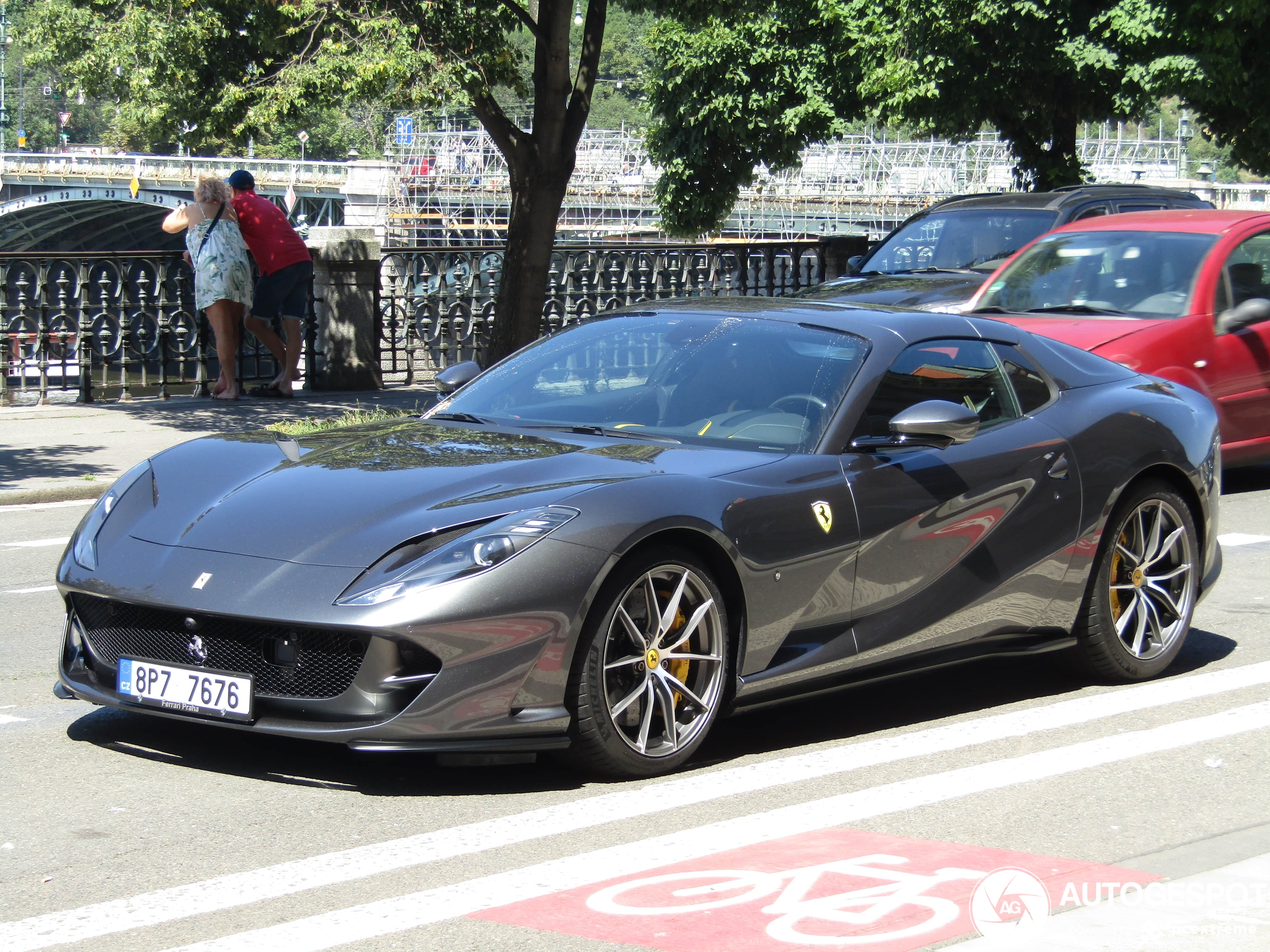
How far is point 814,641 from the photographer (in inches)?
199

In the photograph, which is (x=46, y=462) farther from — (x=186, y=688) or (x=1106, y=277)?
(x=186, y=688)

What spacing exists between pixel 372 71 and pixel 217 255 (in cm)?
217

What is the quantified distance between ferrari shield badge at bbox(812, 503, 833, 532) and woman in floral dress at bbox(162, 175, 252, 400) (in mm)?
10381

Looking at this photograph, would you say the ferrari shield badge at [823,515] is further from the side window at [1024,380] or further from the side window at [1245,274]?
the side window at [1245,274]

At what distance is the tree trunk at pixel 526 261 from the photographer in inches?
609

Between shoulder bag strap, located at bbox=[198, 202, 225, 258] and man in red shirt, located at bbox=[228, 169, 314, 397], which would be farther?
man in red shirt, located at bbox=[228, 169, 314, 397]

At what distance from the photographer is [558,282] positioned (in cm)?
1859

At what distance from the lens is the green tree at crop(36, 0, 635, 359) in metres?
14.1

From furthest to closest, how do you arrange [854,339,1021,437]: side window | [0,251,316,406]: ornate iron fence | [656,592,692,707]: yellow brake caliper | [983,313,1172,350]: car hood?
[0,251,316,406]: ornate iron fence
[983,313,1172,350]: car hood
[854,339,1021,437]: side window
[656,592,692,707]: yellow brake caliper

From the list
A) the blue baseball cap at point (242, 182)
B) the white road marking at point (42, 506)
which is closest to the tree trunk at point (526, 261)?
the blue baseball cap at point (242, 182)

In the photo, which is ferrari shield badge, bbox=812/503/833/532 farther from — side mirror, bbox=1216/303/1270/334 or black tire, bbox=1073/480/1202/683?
side mirror, bbox=1216/303/1270/334

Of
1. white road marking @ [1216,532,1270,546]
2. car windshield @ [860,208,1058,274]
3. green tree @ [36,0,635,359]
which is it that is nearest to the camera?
white road marking @ [1216,532,1270,546]

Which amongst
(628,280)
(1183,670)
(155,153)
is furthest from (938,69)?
(155,153)

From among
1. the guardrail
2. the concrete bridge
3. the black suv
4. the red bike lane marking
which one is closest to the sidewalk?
the black suv
